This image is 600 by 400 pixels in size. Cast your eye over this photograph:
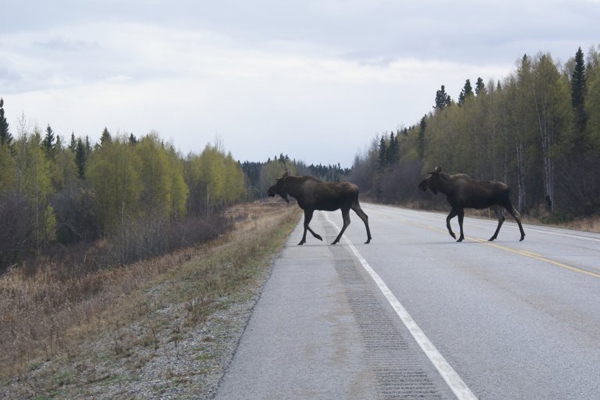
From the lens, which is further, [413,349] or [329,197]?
[329,197]

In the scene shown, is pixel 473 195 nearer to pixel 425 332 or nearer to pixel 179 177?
pixel 425 332

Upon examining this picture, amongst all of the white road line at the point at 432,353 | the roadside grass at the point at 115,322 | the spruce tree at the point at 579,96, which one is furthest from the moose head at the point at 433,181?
the spruce tree at the point at 579,96

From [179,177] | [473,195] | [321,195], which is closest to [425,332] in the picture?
[321,195]

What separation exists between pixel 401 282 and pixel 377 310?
2.53 meters

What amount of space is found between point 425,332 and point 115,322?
5.78 m

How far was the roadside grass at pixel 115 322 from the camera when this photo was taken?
7227 mm

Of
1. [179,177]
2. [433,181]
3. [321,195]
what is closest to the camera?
[321,195]

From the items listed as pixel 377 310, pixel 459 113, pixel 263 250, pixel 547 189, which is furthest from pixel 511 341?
pixel 459 113

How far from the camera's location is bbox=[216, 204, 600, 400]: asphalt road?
537cm

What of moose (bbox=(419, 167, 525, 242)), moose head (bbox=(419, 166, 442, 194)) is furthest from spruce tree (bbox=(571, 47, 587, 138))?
moose head (bbox=(419, 166, 442, 194))

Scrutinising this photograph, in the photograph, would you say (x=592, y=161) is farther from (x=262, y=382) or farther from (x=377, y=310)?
(x=262, y=382)

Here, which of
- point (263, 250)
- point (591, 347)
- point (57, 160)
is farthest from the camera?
point (57, 160)

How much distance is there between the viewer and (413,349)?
656 cm

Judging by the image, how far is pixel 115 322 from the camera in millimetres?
10805
